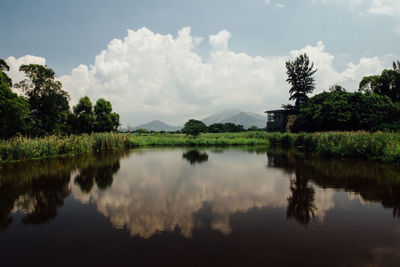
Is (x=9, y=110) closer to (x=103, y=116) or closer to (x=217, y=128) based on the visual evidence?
(x=103, y=116)

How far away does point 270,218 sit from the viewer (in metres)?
6.03

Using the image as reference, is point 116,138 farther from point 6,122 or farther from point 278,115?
point 278,115

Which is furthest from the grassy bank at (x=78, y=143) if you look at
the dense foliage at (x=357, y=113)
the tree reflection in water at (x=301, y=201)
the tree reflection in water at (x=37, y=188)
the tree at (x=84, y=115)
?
the tree reflection in water at (x=301, y=201)

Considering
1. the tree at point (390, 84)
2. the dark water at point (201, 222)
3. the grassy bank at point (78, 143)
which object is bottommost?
the dark water at point (201, 222)

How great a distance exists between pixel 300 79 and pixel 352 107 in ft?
78.8

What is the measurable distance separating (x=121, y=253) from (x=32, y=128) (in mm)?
28790

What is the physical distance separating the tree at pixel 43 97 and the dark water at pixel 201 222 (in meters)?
21.5

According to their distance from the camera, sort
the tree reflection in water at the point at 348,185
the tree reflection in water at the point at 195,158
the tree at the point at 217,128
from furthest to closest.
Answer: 1. the tree at the point at 217,128
2. the tree reflection in water at the point at 195,158
3. the tree reflection in water at the point at 348,185

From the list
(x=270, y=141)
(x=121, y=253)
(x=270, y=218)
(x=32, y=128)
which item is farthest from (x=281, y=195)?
(x=270, y=141)

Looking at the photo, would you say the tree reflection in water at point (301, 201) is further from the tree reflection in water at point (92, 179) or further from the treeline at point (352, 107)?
the treeline at point (352, 107)

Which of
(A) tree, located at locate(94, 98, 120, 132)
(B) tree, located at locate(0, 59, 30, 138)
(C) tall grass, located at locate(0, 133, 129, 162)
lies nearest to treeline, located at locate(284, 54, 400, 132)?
(C) tall grass, located at locate(0, 133, 129, 162)

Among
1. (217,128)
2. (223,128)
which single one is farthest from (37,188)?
(223,128)

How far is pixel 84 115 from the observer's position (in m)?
44.1

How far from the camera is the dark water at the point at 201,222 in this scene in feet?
13.6
